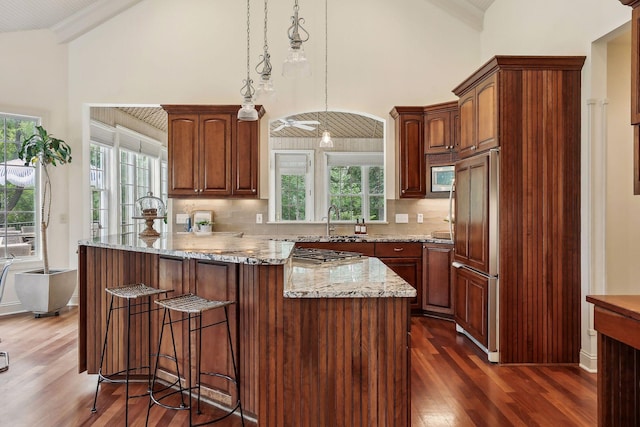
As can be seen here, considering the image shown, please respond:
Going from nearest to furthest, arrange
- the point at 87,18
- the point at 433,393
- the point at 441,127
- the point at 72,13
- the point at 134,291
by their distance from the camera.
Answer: the point at 134,291, the point at 433,393, the point at 441,127, the point at 72,13, the point at 87,18

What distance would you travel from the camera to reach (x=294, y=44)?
2.53m

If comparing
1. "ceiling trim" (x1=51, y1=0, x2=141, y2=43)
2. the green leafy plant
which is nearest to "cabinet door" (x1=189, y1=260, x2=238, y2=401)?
the green leafy plant

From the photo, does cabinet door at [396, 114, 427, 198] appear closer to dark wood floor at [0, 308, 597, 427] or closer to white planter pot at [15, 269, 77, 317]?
dark wood floor at [0, 308, 597, 427]

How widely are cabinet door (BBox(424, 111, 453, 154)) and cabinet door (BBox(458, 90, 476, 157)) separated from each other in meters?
0.83

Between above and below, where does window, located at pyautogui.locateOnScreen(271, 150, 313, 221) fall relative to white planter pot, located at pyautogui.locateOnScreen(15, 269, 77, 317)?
above

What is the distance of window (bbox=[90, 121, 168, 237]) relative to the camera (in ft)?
21.0

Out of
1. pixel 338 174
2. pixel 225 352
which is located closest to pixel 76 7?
pixel 225 352

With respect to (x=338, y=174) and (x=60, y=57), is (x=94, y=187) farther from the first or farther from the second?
(x=338, y=174)

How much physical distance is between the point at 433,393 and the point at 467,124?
240cm

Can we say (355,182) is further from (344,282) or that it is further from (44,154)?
(344,282)

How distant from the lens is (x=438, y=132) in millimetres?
5102

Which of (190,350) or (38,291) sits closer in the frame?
(190,350)

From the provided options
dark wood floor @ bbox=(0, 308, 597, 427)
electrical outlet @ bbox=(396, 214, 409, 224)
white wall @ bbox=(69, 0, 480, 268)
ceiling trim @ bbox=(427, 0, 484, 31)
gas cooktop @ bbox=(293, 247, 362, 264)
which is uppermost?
ceiling trim @ bbox=(427, 0, 484, 31)

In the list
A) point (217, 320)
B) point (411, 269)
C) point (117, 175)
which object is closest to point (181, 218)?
point (117, 175)
